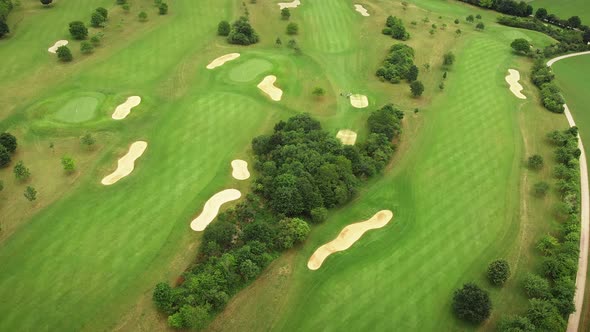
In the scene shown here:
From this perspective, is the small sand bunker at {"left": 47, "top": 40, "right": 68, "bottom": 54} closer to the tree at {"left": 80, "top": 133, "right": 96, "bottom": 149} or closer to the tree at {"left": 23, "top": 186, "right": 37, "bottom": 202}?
the tree at {"left": 80, "top": 133, "right": 96, "bottom": 149}

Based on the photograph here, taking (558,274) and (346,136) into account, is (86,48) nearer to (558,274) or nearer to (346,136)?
(346,136)

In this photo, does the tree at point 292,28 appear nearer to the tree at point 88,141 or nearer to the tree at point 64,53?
the tree at point 64,53

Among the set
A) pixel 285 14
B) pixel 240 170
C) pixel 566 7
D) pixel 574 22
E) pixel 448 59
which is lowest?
pixel 240 170

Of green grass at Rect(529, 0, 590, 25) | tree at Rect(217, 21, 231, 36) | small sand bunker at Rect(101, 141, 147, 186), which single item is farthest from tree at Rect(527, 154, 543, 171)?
green grass at Rect(529, 0, 590, 25)

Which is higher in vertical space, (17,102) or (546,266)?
(546,266)

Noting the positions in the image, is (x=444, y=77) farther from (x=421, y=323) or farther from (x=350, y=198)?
(x=421, y=323)

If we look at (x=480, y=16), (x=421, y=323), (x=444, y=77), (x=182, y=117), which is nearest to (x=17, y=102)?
(x=182, y=117)

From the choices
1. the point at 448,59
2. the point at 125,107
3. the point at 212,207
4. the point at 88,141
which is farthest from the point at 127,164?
the point at 448,59
